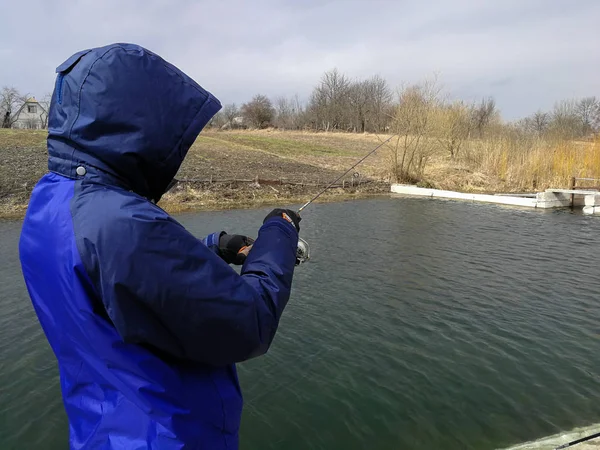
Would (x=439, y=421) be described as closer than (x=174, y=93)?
No

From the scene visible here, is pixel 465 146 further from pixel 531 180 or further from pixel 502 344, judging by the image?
pixel 502 344

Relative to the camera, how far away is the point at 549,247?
1296 cm

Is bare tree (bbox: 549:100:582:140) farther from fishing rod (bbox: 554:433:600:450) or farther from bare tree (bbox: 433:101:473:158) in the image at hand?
fishing rod (bbox: 554:433:600:450)

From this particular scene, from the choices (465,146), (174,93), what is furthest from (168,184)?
(465,146)

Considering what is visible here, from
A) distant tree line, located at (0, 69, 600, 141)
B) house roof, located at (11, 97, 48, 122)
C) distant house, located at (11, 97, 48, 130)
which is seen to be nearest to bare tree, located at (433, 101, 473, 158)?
distant tree line, located at (0, 69, 600, 141)

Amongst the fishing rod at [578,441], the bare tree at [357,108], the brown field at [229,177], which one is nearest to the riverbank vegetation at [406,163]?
the brown field at [229,177]

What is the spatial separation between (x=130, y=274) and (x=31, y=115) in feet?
315

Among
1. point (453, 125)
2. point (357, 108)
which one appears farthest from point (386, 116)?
point (357, 108)

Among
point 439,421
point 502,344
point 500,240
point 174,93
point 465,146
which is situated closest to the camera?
point 174,93

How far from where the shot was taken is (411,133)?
2816cm

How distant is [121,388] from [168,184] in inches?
27.7

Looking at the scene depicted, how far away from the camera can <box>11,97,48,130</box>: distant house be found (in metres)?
77.8

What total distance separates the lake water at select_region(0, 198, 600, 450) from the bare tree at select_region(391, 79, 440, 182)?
17.0 meters

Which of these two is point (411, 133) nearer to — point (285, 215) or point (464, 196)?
point (464, 196)
